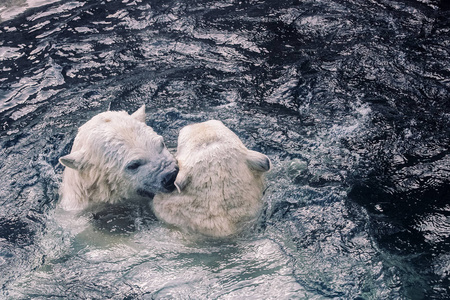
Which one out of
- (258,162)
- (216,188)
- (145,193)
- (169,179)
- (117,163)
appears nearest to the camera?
(216,188)

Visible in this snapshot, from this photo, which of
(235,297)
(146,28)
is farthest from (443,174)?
(146,28)

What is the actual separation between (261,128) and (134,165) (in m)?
2.28

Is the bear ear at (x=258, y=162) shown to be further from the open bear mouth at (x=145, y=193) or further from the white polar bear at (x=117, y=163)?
the open bear mouth at (x=145, y=193)

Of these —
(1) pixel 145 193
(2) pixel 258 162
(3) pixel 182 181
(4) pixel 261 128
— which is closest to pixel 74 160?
(1) pixel 145 193

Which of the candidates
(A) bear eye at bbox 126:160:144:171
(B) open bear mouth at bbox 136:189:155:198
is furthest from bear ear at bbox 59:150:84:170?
(B) open bear mouth at bbox 136:189:155:198

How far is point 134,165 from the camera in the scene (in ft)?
18.0

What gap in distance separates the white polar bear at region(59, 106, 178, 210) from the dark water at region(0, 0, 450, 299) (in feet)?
1.43

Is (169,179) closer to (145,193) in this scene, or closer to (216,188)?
(145,193)

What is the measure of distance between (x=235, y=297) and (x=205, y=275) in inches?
16.7

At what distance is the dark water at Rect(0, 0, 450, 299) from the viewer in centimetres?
493

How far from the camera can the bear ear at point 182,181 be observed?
5.05 m

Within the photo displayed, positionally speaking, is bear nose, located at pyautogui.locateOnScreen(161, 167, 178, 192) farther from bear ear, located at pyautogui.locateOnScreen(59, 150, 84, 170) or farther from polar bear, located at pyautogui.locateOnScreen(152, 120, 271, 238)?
bear ear, located at pyautogui.locateOnScreen(59, 150, 84, 170)

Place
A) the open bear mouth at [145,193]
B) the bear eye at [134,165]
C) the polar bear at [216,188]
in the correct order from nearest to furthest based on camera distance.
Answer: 1. the polar bear at [216,188]
2. the bear eye at [134,165]
3. the open bear mouth at [145,193]

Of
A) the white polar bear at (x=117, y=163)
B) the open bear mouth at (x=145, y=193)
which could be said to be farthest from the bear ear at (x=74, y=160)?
the open bear mouth at (x=145, y=193)
